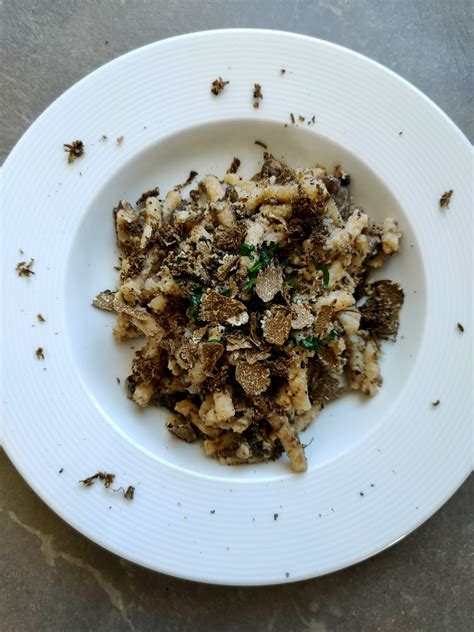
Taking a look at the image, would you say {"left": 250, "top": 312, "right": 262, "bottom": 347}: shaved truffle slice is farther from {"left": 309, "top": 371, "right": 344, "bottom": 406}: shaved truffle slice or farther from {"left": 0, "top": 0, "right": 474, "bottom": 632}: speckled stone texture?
{"left": 0, "top": 0, "right": 474, "bottom": 632}: speckled stone texture

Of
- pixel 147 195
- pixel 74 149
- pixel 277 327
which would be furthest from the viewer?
pixel 147 195

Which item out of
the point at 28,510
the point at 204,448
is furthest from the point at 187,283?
the point at 28,510

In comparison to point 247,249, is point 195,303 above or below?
below

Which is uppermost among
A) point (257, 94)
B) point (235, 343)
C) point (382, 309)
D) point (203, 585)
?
point (257, 94)

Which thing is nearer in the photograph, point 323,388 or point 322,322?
point 322,322

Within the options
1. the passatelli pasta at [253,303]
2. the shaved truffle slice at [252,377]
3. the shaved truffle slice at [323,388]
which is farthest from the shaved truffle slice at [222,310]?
the shaved truffle slice at [323,388]

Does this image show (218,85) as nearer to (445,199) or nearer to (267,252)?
(267,252)

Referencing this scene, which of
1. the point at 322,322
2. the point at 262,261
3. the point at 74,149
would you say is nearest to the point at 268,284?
the point at 262,261
